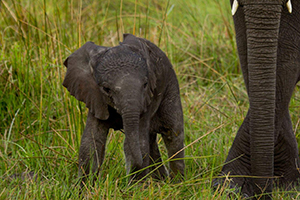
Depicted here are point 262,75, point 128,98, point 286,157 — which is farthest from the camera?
point 286,157

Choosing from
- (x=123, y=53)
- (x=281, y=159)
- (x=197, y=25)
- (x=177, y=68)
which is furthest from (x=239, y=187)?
(x=197, y=25)

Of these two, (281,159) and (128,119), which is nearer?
(128,119)

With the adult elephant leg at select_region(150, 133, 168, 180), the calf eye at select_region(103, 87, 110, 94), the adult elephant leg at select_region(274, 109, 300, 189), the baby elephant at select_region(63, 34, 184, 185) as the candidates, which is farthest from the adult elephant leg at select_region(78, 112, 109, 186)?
the adult elephant leg at select_region(274, 109, 300, 189)

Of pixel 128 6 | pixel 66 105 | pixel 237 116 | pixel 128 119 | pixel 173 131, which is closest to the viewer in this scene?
pixel 128 119

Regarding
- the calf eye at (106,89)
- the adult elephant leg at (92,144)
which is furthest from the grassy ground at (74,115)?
the calf eye at (106,89)

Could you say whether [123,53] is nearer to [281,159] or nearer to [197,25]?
[281,159]

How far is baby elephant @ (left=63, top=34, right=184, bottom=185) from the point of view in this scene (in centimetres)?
320

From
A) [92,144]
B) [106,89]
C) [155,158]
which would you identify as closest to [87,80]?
[106,89]

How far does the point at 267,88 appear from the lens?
3.30m

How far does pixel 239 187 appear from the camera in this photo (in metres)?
3.99

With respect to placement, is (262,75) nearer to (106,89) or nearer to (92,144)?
(106,89)

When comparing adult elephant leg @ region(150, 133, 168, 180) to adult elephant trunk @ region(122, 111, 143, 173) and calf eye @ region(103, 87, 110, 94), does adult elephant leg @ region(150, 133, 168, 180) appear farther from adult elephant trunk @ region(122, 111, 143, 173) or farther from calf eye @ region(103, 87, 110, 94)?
calf eye @ region(103, 87, 110, 94)

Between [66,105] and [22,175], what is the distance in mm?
802

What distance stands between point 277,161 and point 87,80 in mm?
1464
